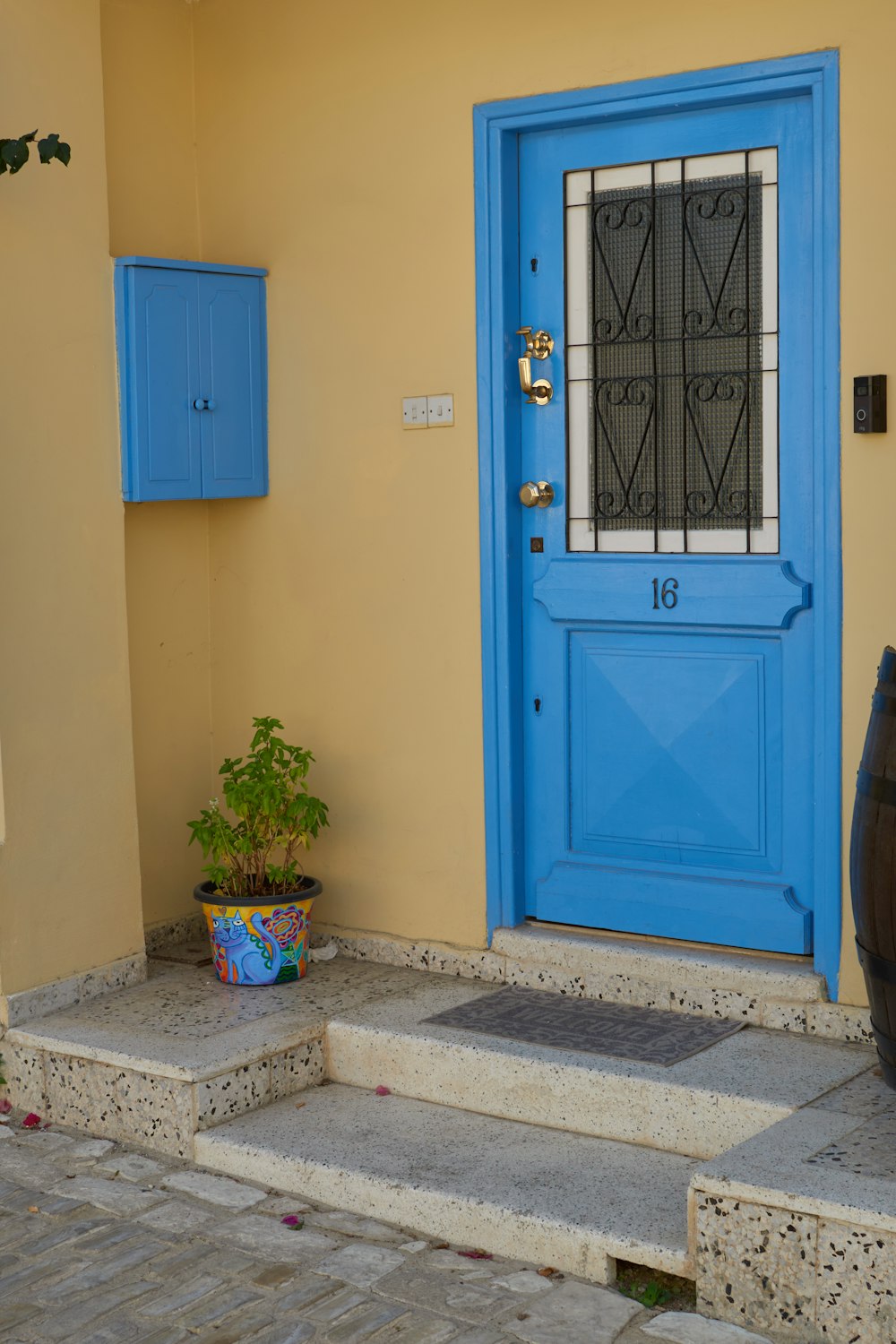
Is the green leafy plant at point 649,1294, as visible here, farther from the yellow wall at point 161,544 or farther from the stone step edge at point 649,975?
the yellow wall at point 161,544

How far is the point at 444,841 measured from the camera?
4707 millimetres

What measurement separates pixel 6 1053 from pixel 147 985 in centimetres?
48

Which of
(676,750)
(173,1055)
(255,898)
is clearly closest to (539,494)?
(676,750)

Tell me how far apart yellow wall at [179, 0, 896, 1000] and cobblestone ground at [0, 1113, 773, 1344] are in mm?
1282

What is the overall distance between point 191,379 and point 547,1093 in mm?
2320

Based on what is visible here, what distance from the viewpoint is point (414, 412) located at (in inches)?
183

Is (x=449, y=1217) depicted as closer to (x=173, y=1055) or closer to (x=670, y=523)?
(x=173, y=1055)

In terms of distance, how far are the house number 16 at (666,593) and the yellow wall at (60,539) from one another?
5.06 ft

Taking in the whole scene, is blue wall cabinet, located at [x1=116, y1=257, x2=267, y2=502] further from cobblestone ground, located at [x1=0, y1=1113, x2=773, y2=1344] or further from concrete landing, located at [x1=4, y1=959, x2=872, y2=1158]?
cobblestone ground, located at [x1=0, y1=1113, x2=773, y2=1344]

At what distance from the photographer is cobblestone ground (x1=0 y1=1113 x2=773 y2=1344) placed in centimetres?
306

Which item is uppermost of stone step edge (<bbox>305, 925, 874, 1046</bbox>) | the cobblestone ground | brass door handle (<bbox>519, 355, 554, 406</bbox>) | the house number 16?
brass door handle (<bbox>519, 355, 554, 406</bbox>)

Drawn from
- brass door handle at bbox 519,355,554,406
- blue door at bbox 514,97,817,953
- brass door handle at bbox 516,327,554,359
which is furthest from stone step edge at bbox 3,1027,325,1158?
brass door handle at bbox 516,327,554,359

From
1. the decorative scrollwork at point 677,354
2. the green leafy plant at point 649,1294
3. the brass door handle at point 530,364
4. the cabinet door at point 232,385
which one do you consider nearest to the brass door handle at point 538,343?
the brass door handle at point 530,364

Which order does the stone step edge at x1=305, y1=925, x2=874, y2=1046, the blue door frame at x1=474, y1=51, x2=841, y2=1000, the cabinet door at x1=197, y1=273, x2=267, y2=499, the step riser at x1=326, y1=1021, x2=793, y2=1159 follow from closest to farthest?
the step riser at x1=326, y1=1021, x2=793, y2=1159, the blue door frame at x1=474, y1=51, x2=841, y2=1000, the stone step edge at x1=305, y1=925, x2=874, y2=1046, the cabinet door at x1=197, y1=273, x2=267, y2=499
